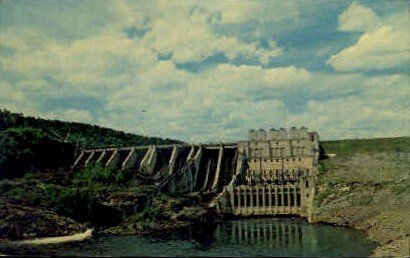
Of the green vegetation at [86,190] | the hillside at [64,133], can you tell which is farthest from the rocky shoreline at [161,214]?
the hillside at [64,133]

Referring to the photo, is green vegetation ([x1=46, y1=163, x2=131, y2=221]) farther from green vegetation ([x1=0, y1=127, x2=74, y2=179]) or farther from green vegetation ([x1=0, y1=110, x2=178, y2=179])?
green vegetation ([x1=0, y1=127, x2=74, y2=179])

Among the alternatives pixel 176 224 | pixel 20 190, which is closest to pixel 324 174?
pixel 176 224

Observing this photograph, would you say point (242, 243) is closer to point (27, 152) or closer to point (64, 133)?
point (27, 152)

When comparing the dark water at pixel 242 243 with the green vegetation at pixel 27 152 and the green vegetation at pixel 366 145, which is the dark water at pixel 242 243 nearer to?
the green vegetation at pixel 366 145

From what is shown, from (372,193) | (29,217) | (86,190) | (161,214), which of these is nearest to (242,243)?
(161,214)

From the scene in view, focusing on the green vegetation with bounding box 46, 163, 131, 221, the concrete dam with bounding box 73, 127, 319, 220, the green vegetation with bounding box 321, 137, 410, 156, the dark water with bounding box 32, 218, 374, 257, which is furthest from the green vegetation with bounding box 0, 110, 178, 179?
the green vegetation with bounding box 321, 137, 410, 156

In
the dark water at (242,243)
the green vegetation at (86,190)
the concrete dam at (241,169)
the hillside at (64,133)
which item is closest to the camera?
the dark water at (242,243)

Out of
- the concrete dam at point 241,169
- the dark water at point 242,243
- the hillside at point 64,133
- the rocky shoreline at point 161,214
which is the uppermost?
the hillside at point 64,133
